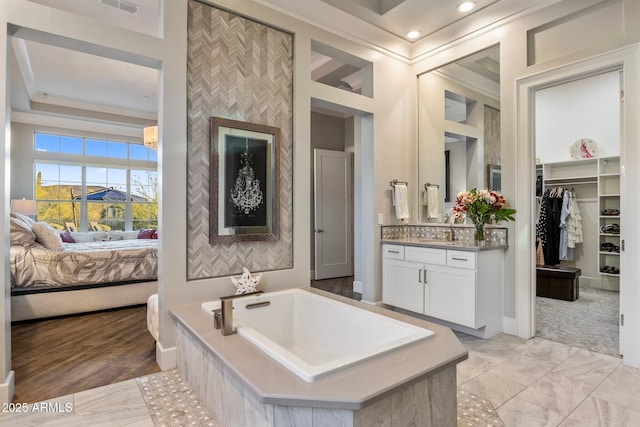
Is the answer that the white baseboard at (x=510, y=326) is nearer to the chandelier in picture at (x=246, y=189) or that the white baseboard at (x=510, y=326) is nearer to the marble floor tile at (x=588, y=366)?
the marble floor tile at (x=588, y=366)

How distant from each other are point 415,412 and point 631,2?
334cm

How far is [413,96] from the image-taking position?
424 cm

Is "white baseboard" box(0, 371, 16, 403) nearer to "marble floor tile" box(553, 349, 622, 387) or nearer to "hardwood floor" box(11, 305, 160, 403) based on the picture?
"hardwood floor" box(11, 305, 160, 403)

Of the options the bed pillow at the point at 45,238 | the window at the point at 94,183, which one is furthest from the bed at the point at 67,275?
the window at the point at 94,183

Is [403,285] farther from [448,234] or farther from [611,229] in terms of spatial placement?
[611,229]

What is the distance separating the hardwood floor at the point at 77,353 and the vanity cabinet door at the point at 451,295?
249cm

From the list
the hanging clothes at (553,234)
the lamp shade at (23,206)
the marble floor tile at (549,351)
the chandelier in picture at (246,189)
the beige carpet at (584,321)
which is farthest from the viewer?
the hanging clothes at (553,234)

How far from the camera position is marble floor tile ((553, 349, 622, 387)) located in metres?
2.40

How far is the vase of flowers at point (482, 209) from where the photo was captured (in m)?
3.20

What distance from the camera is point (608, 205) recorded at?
195 inches

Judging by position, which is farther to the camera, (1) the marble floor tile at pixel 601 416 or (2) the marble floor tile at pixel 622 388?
(2) the marble floor tile at pixel 622 388

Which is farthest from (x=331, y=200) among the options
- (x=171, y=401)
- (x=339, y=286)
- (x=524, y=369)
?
(x=171, y=401)

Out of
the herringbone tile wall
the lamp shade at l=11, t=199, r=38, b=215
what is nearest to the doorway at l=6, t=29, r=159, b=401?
the herringbone tile wall

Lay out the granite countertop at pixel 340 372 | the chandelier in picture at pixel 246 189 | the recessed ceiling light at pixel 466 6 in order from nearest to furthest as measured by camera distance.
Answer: the granite countertop at pixel 340 372
the chandelier in picture at pixel 246 189
the recessed ceiling light at pixel 466 6
